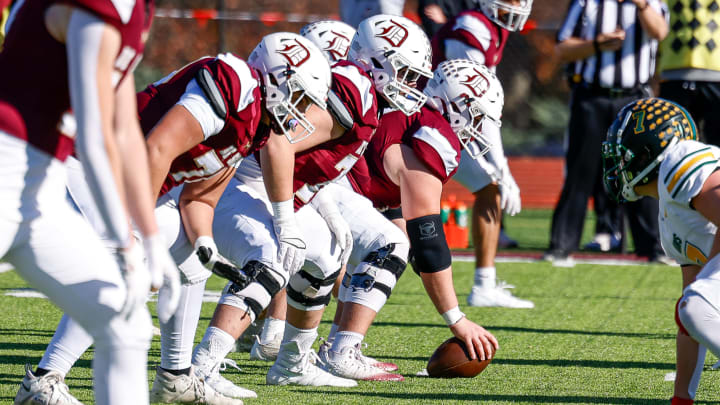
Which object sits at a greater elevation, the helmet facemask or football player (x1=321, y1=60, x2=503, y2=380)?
the helmet facemask

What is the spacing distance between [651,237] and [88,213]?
5.78 meters

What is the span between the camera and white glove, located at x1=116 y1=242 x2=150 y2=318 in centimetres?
223

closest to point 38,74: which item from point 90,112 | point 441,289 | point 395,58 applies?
point 90,112

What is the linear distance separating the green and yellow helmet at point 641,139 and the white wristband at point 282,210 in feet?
3.65

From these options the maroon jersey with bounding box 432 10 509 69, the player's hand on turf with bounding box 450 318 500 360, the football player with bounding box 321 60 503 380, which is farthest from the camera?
the maroon jersey with bounding box 432 10 509 69

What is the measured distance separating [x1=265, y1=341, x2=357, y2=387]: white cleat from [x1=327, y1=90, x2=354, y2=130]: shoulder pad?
0.88m

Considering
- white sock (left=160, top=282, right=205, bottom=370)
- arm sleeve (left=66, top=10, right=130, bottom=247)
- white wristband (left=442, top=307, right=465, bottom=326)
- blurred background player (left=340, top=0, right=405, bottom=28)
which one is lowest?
white wristband (left=442, top=307, right=465, bottom=326)

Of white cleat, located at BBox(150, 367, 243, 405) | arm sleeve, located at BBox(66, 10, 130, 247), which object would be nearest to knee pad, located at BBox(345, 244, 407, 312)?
white cleat, located at BBox(150, 367, 243, 405)

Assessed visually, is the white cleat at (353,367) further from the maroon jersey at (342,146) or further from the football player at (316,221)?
the maroon jersey at (342,146)

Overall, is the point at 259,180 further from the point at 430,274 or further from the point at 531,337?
the point at 531,337

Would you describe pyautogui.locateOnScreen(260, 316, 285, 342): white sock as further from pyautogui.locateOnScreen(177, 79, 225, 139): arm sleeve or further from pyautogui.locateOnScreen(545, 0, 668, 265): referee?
pyautogui.locateOnScreen(545, 0, 668, 265): referee

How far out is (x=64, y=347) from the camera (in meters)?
3.37

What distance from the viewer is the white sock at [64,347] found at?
3.35 m

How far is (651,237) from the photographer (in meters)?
8.30
